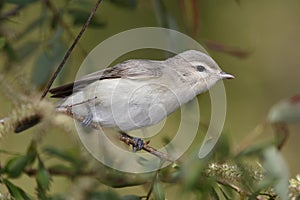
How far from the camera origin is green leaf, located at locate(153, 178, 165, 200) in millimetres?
1372

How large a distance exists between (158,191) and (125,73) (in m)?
0.79

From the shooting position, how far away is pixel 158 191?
138cm

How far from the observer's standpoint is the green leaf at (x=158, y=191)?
1.37 m

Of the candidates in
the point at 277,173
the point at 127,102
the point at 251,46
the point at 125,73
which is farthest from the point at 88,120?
the point at 251,46

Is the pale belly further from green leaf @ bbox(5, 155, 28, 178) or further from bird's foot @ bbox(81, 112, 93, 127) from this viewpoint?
green leaf @ bbox(5, 155, 28, 178)

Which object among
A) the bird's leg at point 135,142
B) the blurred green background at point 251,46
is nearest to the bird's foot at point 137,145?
the bird's leg at point 135,142

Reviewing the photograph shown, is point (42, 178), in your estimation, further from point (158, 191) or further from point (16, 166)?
point (158, 191)

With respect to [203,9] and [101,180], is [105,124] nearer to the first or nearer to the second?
[101,180]

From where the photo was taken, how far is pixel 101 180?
4.75 ft

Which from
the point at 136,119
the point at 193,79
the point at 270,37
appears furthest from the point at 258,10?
the point at 136,119

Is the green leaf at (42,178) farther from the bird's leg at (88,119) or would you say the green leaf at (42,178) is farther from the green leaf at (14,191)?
the bird's leg at (88,119)

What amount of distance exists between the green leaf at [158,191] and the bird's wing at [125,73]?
24.4 inches

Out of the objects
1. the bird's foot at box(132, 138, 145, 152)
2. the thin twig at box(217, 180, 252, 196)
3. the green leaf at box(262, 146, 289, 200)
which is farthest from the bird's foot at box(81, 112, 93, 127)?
the green leaf at box(262, 146, 289, 200)

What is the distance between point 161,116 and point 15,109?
28.8 inches
